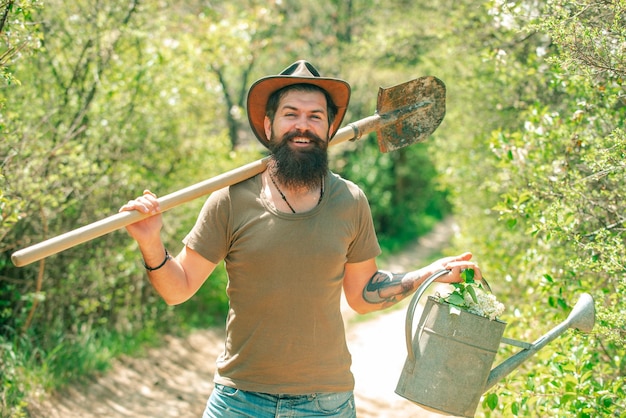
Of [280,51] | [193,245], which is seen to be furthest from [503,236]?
[280,51]

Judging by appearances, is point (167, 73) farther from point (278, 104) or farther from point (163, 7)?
point (278, 104)

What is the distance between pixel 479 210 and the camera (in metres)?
7.32

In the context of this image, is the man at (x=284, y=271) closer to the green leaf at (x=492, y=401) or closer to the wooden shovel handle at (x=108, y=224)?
the wooden shovel handle at (x=108, y=224)

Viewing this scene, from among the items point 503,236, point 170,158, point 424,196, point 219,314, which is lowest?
point 424,196

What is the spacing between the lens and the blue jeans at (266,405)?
2.59 m

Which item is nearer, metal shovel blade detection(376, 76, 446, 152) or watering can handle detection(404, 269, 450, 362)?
watering can handle detection(404, 269, 450, 362)

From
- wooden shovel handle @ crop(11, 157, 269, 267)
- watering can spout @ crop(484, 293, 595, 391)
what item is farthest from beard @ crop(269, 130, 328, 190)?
watering can spout @ crop(484, 293, 595, 391)

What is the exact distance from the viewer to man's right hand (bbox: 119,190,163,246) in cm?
260

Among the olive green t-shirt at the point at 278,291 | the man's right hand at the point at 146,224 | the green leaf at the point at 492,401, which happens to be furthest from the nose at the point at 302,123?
the green leaf at the point at 492,401

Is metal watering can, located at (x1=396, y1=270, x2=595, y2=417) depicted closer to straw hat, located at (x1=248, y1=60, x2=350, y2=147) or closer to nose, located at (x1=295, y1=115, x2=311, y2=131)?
nose, located at (x1=295, y1=115, x2=311, y2=131)

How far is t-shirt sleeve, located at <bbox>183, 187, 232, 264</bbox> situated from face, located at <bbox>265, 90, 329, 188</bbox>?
0.28 m

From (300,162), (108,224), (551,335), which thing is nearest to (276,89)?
(300,162)

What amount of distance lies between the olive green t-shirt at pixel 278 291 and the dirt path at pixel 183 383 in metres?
2.41

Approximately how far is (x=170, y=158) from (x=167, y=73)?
2.98 feet
